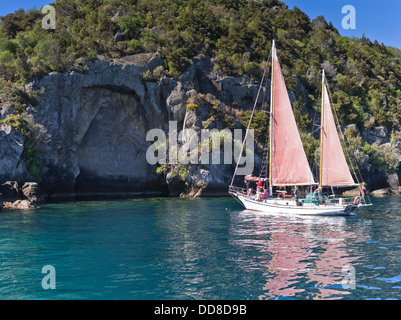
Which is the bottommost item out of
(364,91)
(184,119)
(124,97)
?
(184,119)

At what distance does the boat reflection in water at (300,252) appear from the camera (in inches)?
503

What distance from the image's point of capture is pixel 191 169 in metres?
54.0

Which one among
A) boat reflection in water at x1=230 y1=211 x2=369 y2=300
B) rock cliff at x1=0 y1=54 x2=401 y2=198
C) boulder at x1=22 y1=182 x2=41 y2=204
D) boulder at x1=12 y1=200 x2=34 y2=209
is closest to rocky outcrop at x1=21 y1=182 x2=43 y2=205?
boulder at x1=22 y1=182 x2=41 y2=204

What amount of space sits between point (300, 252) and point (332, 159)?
18.2m

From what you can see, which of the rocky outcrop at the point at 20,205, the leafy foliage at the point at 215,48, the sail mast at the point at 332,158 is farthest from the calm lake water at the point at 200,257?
the leafy foliage at the point at 215,48

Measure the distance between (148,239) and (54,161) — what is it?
33635 millimetres

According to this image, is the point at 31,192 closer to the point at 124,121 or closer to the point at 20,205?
the point at 20,205

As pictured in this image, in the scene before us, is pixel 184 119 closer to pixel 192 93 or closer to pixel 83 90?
pixel 192 93

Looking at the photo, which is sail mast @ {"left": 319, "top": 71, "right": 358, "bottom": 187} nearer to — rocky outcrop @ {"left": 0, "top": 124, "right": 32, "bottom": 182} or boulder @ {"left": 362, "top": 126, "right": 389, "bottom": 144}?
rocky outcrop @ {"left": 0, "top": 124, "right": 32, "bottom": 182}

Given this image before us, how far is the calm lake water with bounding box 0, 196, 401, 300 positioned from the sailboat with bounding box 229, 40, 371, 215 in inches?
119

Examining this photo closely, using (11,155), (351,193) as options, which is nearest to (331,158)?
(351,193)

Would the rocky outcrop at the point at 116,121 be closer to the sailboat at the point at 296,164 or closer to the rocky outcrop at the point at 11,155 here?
the rocky outcrop at the point at 11,155

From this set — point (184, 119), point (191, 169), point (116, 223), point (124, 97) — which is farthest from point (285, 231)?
point (124, 97)

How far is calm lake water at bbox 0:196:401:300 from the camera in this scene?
12602 mm
